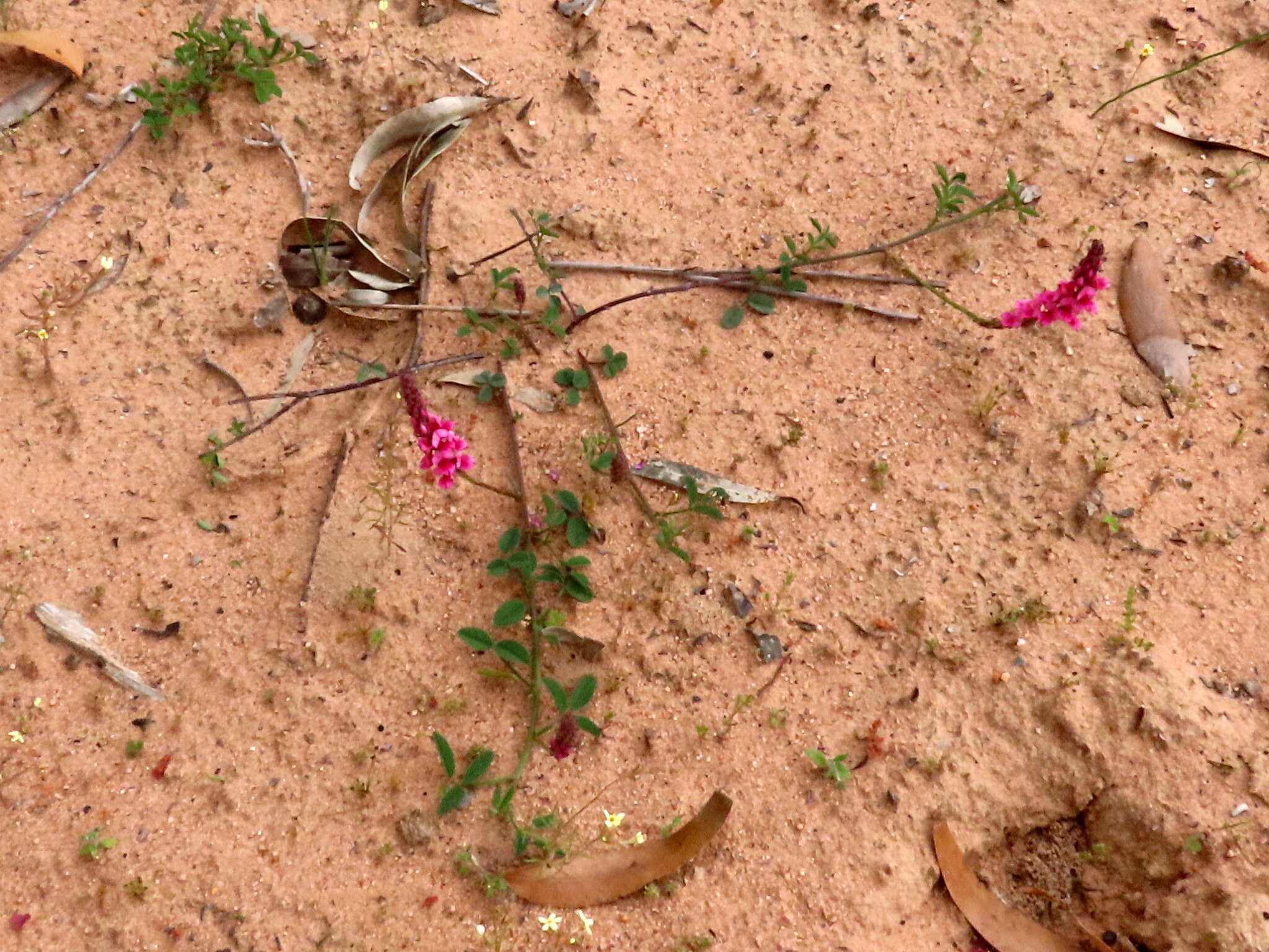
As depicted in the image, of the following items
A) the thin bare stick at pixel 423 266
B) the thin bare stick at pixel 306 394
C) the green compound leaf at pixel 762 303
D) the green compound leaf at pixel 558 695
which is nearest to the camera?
the green compound leaf at pixel 558 695

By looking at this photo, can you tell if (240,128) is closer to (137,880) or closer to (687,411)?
(687,411)

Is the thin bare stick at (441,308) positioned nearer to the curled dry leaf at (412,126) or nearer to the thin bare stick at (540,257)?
the thin bare stick at (540,257)

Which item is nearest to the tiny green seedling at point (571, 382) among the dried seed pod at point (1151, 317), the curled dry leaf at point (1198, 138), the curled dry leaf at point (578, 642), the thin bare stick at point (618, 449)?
the thin bare stick at point (618, 449)

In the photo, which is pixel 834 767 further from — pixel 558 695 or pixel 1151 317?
pixel 1151 317

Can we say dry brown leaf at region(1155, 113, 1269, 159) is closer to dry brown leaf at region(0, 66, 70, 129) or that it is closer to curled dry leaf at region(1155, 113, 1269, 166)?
curled dry leaf at region(1155, 113, 1269, 166)

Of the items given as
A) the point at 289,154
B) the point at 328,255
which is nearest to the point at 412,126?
the point at 289,154

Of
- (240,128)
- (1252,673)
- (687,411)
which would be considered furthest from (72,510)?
(1252,673)
